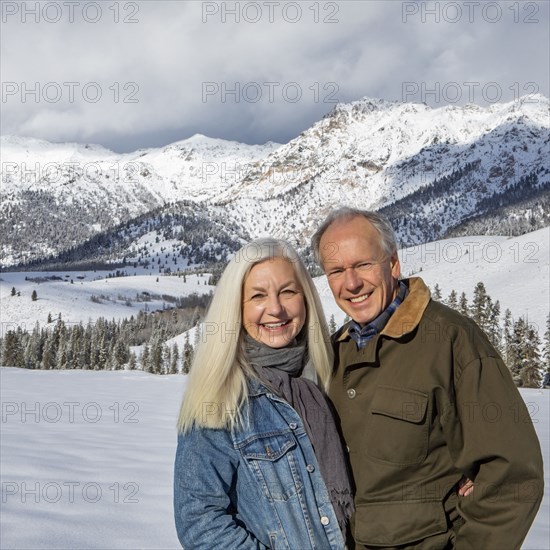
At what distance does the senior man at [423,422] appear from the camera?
2504 millimetres

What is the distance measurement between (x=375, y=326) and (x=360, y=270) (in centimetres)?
37

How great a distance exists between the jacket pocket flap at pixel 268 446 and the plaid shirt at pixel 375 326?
2.62ft


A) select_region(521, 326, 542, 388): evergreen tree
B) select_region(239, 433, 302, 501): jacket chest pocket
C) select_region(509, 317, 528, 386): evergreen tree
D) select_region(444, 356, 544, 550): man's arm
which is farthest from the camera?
select_region(509, 317, 528, 386): evergreen tree

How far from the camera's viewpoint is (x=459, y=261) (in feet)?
343

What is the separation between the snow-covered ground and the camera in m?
4.95

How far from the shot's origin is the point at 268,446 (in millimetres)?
2756

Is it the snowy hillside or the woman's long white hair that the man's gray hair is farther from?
the snowy hillside

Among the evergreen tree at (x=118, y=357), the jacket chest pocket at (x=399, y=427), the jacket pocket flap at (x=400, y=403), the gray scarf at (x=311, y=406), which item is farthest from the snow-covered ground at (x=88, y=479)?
the evergreen tree at (x=118, y=357)

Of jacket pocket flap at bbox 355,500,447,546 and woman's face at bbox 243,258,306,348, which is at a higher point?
woman's face at bbox 243,258,306,348

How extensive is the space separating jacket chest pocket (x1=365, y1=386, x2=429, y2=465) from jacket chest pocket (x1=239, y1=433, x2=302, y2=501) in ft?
1.56

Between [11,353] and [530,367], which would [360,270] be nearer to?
[530,367]

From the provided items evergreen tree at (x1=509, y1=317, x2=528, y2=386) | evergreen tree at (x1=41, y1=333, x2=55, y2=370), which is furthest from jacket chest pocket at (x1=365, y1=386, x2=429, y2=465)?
evergreen tree at (x1=41, y1=333, x2=55, y2=370)

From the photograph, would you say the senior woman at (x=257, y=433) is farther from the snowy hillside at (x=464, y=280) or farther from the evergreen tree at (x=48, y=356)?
the evergreen tree at (x=48, y=356)

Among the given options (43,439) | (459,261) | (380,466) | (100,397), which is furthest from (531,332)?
(459,261)
